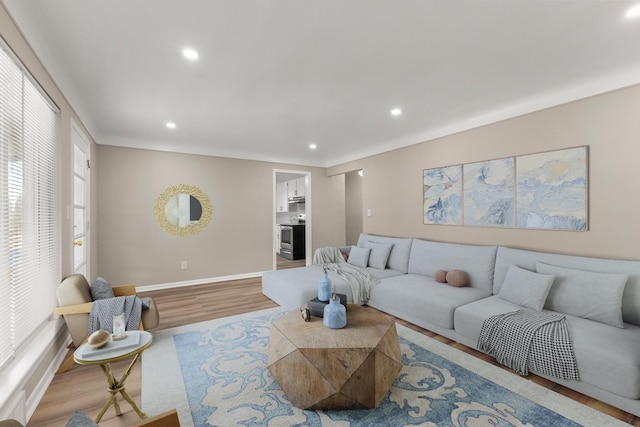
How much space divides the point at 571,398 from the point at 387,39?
2.82 m

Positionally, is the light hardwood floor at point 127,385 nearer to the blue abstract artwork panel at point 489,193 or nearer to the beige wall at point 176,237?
the beige wall at point 176,237

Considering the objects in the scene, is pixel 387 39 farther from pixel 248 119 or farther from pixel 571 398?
pixel 571 398

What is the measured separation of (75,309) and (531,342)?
3.77 m

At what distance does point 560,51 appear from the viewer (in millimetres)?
2234

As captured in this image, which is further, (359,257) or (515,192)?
(359,257)

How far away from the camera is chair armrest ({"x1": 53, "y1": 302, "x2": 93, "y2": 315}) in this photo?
2.49 m

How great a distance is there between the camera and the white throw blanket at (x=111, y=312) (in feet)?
8.42

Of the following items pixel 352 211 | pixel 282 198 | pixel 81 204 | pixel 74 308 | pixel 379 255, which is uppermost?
pixel 282 198

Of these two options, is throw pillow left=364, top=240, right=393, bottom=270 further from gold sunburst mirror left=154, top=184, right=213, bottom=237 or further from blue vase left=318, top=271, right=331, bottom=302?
gold sunburst mirror left=154, top=184, right=213, bottom=237

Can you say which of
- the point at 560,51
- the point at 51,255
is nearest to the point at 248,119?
the point at 51,255

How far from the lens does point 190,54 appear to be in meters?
2.23

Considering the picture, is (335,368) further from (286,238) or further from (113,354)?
(286,238)

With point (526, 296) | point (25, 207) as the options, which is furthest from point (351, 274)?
point (25, 207)

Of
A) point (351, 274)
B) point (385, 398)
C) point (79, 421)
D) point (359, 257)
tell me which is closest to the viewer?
point (79, 421)
